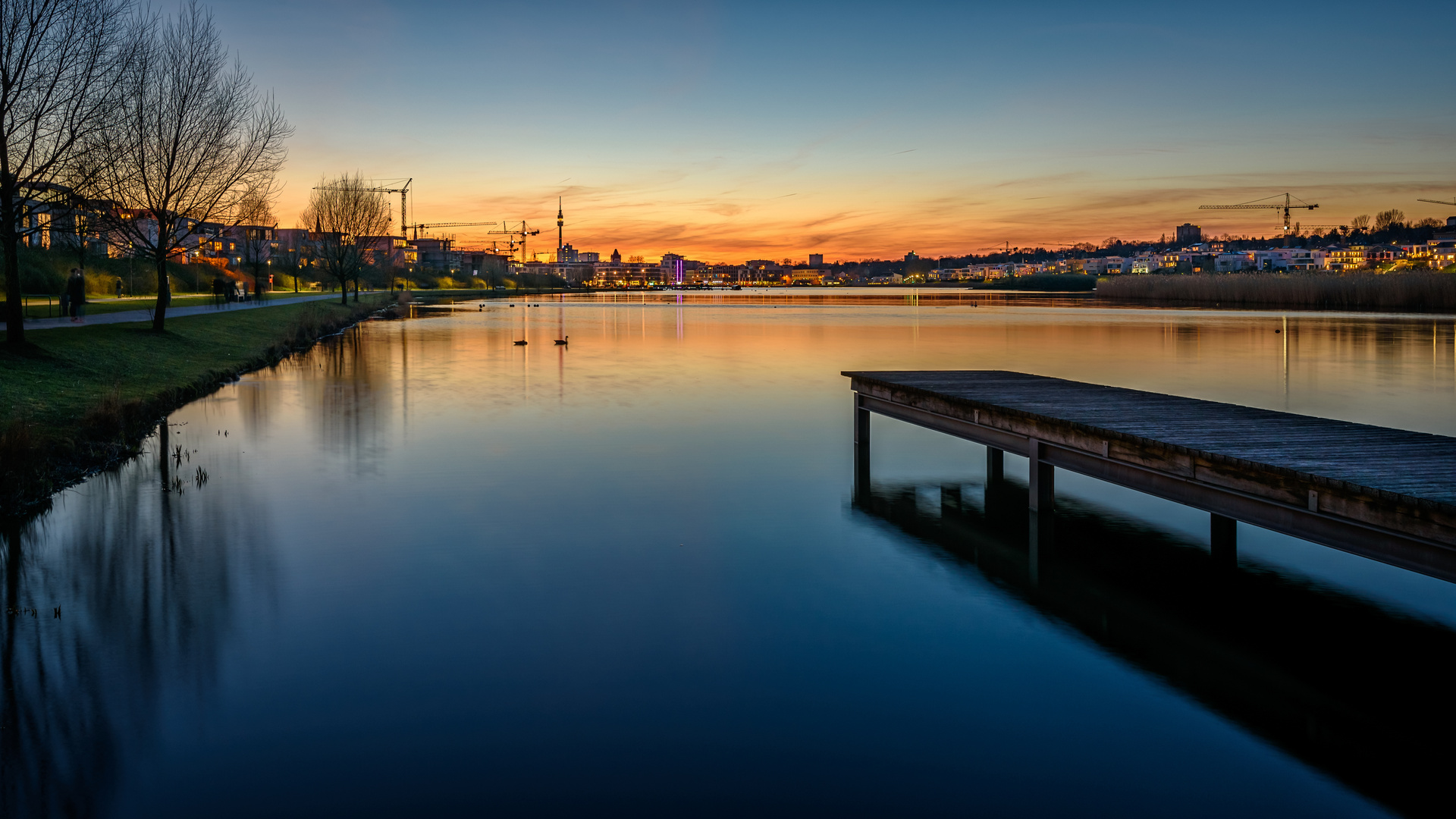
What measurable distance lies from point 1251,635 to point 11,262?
76.0ft

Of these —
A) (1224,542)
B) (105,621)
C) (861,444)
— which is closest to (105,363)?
(105,621)

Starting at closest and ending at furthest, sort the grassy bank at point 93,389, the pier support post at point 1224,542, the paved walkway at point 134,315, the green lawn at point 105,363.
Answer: the pier support post at point 1224,542 → the grassy bank at point 93,389 → the green lawn at point 105,363 → the paved walkway at point 134,315

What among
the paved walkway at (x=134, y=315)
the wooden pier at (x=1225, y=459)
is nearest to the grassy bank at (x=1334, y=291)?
the wooden pier at (x=1225, y=459)

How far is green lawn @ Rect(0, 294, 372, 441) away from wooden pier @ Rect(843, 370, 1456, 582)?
43.1 ft

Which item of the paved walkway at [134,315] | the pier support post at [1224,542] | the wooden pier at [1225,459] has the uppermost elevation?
the paved walkway at [134,315]

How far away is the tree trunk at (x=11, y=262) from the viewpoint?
20.6 m

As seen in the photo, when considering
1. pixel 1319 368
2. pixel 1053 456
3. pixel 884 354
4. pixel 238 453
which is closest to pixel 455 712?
pixel 1053 456

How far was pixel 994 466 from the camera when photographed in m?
15.3

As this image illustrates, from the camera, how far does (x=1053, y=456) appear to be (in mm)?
12133

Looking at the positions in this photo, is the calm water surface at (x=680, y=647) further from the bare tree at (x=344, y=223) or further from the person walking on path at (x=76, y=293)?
the bare tree at (x=344, y=223)

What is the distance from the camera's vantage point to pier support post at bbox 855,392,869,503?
51.7 ft

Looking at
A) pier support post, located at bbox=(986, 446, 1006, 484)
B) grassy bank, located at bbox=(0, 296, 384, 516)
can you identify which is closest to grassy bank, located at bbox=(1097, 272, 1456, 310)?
pier support post, located at bbox=(986, 446, 1006, 484)

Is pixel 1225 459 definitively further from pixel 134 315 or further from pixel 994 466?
pixel 134 315

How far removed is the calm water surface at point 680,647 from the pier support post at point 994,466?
404 mm
